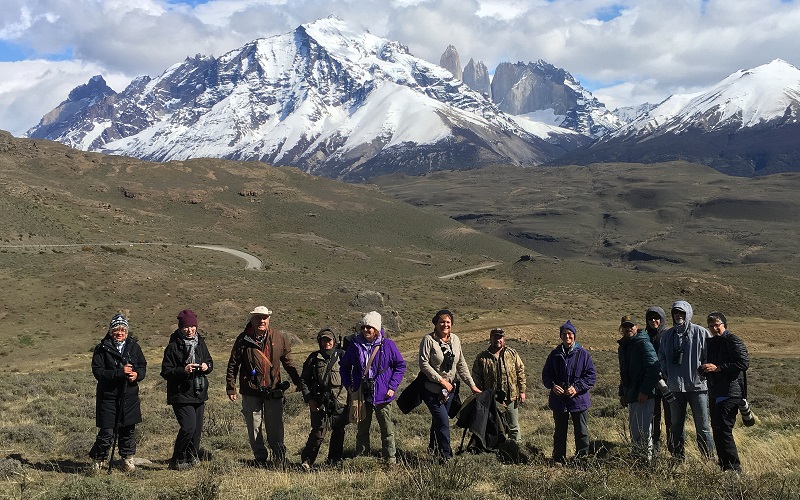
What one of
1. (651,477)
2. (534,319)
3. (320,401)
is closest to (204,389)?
(320,401)

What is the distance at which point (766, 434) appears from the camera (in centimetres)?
1122

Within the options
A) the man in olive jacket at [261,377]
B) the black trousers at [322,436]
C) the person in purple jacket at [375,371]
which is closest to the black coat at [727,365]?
the person in purple jacket at [375,371]

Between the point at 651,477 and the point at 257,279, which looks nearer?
the point at 651,477

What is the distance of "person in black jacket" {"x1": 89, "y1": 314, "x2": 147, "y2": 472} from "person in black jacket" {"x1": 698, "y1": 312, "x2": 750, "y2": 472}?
25.1 feet

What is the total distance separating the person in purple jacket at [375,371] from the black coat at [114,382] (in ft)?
9.21

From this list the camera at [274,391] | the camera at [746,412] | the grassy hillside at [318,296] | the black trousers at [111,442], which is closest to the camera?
the grassy hillside at [318,296]

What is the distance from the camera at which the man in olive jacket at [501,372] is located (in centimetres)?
1096

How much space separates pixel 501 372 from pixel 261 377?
385 cm

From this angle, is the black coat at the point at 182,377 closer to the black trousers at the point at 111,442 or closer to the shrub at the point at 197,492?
the black trousers at the point at 111,442

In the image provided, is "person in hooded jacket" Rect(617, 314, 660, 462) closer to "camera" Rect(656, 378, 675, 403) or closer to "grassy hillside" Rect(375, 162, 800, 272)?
"camera" Rect(656, 378, 675, 403)

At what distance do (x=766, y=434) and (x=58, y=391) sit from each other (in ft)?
54.7

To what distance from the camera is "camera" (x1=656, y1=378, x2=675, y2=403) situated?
9375 millimetres

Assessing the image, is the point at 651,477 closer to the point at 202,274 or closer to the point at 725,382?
the point at 725,382

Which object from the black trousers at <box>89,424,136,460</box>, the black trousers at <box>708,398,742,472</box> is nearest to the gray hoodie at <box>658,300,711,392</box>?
the black trousers at <box>708,398,742,472</box>
